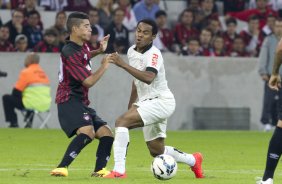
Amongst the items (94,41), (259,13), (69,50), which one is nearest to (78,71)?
(69,50)

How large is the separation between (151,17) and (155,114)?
13.1 metres

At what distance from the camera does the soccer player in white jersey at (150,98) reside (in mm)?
12859

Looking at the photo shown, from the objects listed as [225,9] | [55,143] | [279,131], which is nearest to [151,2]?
[225,9]

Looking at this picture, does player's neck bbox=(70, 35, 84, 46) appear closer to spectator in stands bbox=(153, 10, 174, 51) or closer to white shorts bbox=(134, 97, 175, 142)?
white shorts bbox=(134, 97, 175, 142)

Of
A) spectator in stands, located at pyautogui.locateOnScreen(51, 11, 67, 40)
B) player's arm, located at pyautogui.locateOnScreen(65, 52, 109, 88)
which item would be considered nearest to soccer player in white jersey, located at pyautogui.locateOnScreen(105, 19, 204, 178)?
player's arm, located at pyautogui.locateOnScreen(65, 52, 109, 88)

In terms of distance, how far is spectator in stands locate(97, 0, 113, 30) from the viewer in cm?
2522

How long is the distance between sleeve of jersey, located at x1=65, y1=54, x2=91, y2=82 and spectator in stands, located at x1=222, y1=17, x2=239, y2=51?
1345 centimetres

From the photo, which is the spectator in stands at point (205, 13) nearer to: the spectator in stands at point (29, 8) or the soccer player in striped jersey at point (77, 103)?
the spectator in stands at point (29, 8)

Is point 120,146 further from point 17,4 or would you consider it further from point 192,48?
point 17,4

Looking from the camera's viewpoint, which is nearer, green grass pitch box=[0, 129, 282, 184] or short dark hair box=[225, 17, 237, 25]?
green grass pitch box=[0, 129, 282, 184]

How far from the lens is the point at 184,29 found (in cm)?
2562

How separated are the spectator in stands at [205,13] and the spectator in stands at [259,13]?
0.85 meters

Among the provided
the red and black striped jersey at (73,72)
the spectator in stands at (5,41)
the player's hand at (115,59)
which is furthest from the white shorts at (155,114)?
the spectator in stands at (5,41)

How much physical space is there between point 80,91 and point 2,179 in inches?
55.8
